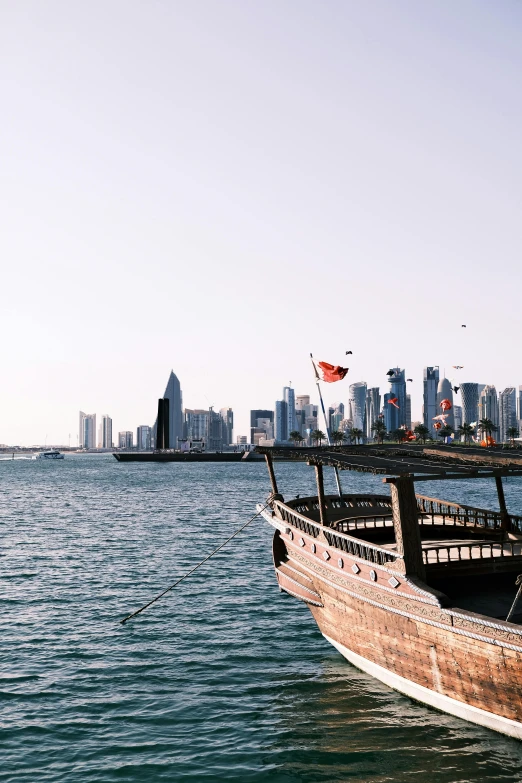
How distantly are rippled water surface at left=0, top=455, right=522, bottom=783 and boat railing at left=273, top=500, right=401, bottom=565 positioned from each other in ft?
9.98

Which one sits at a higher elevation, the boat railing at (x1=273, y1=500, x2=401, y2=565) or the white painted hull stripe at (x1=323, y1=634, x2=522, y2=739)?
the boat railing at (x1=273, y1=500, x2=401, y2=565)

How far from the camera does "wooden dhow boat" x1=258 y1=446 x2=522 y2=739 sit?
1260 centimetres

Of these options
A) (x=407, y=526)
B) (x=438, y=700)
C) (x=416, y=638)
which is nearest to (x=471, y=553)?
(x=407, y=526)

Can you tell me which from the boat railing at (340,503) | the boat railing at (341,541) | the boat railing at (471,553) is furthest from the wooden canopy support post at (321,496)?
the boat railing at (340,503)

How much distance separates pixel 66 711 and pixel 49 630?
21.6 ft

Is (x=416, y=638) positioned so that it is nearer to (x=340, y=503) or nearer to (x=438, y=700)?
(x=438, y=700)

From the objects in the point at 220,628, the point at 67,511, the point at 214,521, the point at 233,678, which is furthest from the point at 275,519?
the point at 67,511

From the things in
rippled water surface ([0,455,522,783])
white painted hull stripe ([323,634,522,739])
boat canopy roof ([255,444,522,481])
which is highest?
boat canopy roof ([255,444,522,481])

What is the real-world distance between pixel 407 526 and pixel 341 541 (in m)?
3.36

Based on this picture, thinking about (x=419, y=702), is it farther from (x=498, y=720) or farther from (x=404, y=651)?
(x=498, y=720)

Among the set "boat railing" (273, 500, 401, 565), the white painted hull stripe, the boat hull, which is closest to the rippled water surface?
the white painted hull stripe

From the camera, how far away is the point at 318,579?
18.1 meters

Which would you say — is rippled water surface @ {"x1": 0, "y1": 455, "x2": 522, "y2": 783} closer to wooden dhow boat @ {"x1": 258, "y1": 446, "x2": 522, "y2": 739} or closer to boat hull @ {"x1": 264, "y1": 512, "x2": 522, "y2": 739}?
boat hull @ {"x1": 264, "y1": 512, "x2": 522, "y2": 739}

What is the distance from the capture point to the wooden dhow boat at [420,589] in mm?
12602
